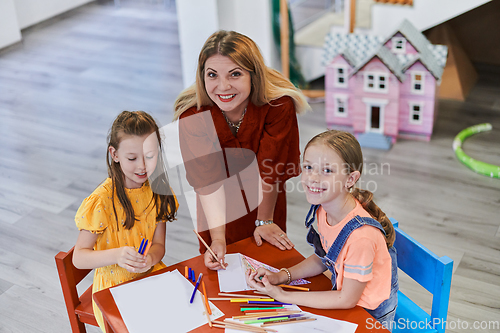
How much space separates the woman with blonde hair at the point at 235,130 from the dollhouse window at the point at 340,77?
1770mm

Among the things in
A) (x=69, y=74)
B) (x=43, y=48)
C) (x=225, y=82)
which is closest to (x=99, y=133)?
(x=69, y=74)

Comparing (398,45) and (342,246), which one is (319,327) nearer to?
(342,246)

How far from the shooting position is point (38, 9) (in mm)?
6023

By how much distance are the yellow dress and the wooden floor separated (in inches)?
26.6

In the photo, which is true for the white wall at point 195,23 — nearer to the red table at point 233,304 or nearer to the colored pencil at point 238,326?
A: the red table at point 233,304

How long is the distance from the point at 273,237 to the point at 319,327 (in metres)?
0.44

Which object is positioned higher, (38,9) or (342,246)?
(38,9)

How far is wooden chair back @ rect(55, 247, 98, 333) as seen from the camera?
1.63m

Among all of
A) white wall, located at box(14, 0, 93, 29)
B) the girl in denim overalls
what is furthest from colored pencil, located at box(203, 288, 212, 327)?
white wall, located at box(14, 0, 93, 29)

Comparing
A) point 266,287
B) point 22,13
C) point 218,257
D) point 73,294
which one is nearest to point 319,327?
point 266,287

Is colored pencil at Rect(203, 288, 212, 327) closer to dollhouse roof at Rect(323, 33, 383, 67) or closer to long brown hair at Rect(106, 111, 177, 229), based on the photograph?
long brown hair at Rect(106, 111, 177, 229)

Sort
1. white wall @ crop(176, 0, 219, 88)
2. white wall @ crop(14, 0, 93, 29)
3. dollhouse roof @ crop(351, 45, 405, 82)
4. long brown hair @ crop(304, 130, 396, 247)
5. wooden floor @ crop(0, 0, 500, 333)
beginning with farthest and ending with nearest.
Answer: white wall @ crop(14, 0, 93, 29) → white wall @ crop(176, 0, 219, 88) → dollhouse roof @ crop(351, 45, 405, 82) → wooden floor @ crop(0, 0, 500, 333) → long brown hair @ crop(304, 130, 396, 247)

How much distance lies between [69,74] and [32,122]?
95cm

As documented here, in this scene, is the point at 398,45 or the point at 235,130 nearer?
the point at 235,130
